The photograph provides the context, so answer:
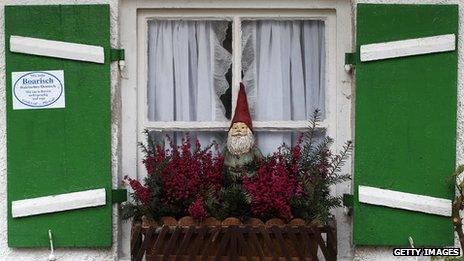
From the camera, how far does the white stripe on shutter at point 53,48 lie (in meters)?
3.51

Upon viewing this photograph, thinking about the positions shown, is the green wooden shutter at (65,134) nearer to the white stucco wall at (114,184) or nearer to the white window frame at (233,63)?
the white stucco wall at (114,184)

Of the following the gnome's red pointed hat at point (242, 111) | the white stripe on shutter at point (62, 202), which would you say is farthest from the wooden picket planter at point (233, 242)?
the gnome's red pointed hat at point (242, 111)

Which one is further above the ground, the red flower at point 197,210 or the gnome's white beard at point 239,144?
the gnome's white beard at point 239,144

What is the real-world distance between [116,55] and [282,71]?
0.80 meters

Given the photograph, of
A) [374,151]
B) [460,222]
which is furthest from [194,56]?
[460,222]

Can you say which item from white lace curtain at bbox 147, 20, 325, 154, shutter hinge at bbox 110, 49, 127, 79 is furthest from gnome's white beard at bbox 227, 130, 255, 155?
shutter hinge at bbox 110, 49, 127, 79

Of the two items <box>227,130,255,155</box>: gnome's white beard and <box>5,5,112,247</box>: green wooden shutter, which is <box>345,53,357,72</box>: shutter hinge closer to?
<box>227,130,255,155</box>: gnome's white beard

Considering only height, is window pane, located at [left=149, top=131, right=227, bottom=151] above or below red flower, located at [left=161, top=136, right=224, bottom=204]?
above

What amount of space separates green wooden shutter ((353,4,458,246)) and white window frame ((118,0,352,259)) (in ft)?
0.59

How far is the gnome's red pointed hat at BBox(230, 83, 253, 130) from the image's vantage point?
11.6ft

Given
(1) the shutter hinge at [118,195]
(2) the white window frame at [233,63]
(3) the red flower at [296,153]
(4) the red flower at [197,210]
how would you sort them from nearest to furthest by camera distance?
(4) the red flower at [197,210] < (3) the red flower at [296,153] < (1) the shutter hinge at [118,195] < (2) the white window frame at [233,63]

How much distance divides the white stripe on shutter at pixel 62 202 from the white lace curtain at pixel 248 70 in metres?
0.48

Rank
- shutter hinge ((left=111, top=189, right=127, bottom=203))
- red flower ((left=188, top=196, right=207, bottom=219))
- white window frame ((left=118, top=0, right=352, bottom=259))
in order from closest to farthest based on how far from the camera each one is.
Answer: red flower ((left=188, top=196, right=207, bottom=219))
shutter hinge ((left=111, top=189, right=127, bottom=203))
white window frame ((left=118, top=0, right=352, bottom=259))

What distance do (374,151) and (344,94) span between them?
0.34m
